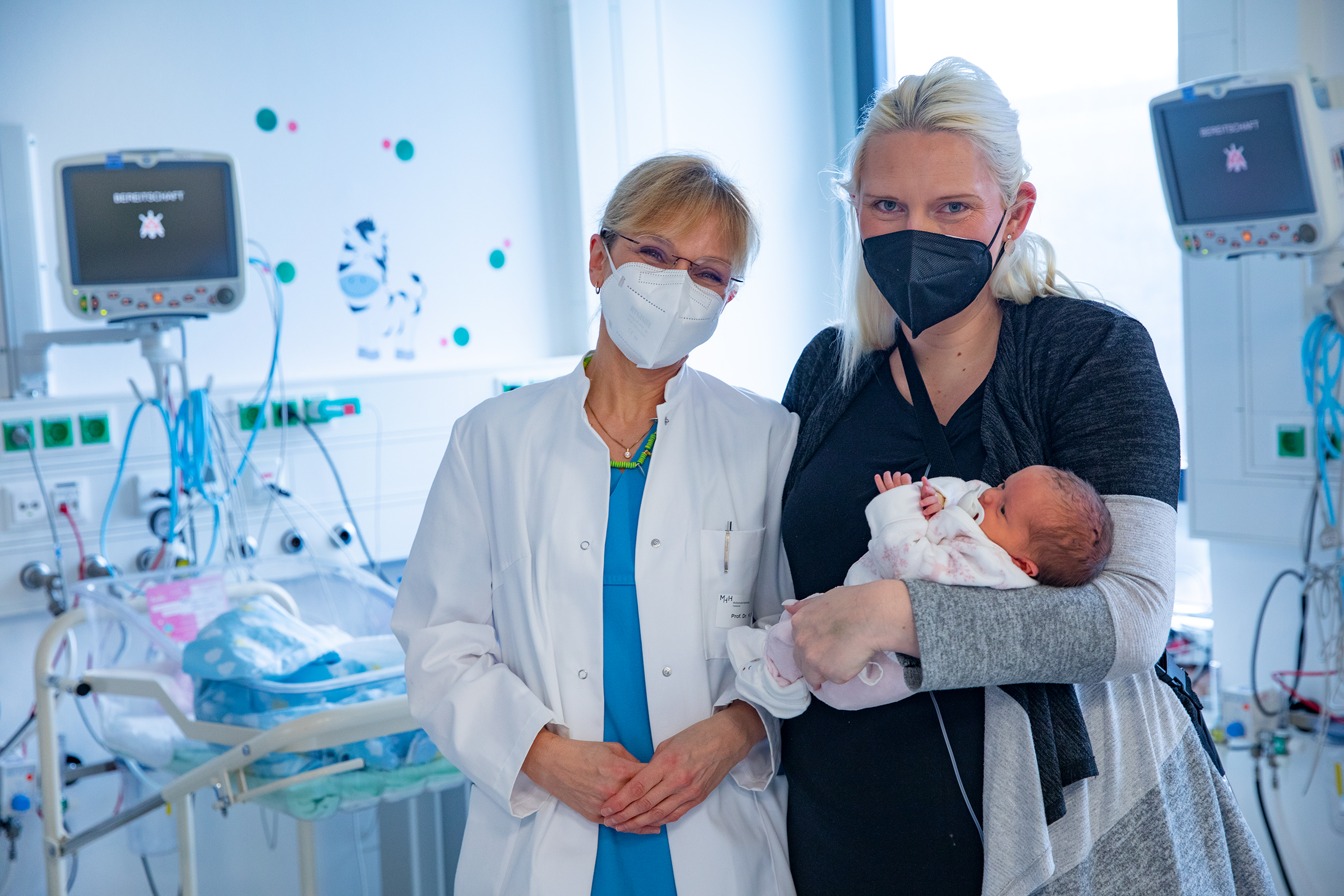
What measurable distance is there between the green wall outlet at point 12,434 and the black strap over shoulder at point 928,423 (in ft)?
7.20

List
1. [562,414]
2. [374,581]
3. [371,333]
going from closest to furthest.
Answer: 1. [562,414]
2. [374,581]
3. [371,333]

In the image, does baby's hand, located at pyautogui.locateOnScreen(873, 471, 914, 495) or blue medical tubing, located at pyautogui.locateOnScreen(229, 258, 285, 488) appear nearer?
baby's hand, located at pyautogui.locateOnScreen(873, 471, 914, 495)

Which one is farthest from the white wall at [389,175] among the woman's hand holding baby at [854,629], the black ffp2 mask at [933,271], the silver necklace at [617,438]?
the woman's hand holding baby at [854,629]

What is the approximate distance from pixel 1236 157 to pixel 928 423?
1.28m

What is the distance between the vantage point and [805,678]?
1.19 metres

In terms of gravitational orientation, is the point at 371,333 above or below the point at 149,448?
above

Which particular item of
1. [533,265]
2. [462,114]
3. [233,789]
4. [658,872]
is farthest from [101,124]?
[658,872]

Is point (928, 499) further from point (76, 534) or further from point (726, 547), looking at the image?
point (76, 534)

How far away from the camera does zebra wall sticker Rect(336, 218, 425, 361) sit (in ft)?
10.1

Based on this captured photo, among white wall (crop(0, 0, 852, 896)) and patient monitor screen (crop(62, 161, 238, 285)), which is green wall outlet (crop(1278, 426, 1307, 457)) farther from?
patient monitor screen (crop(62, 161, 238, 285))

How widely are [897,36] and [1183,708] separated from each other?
10.3ft

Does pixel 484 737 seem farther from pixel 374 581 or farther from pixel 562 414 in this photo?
pixel 374 581

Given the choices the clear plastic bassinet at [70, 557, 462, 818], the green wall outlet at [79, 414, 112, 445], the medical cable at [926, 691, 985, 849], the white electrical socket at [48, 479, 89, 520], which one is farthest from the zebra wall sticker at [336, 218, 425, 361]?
the medical cable at [926, 691, 985, 849]

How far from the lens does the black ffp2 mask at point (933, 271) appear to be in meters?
1.26
